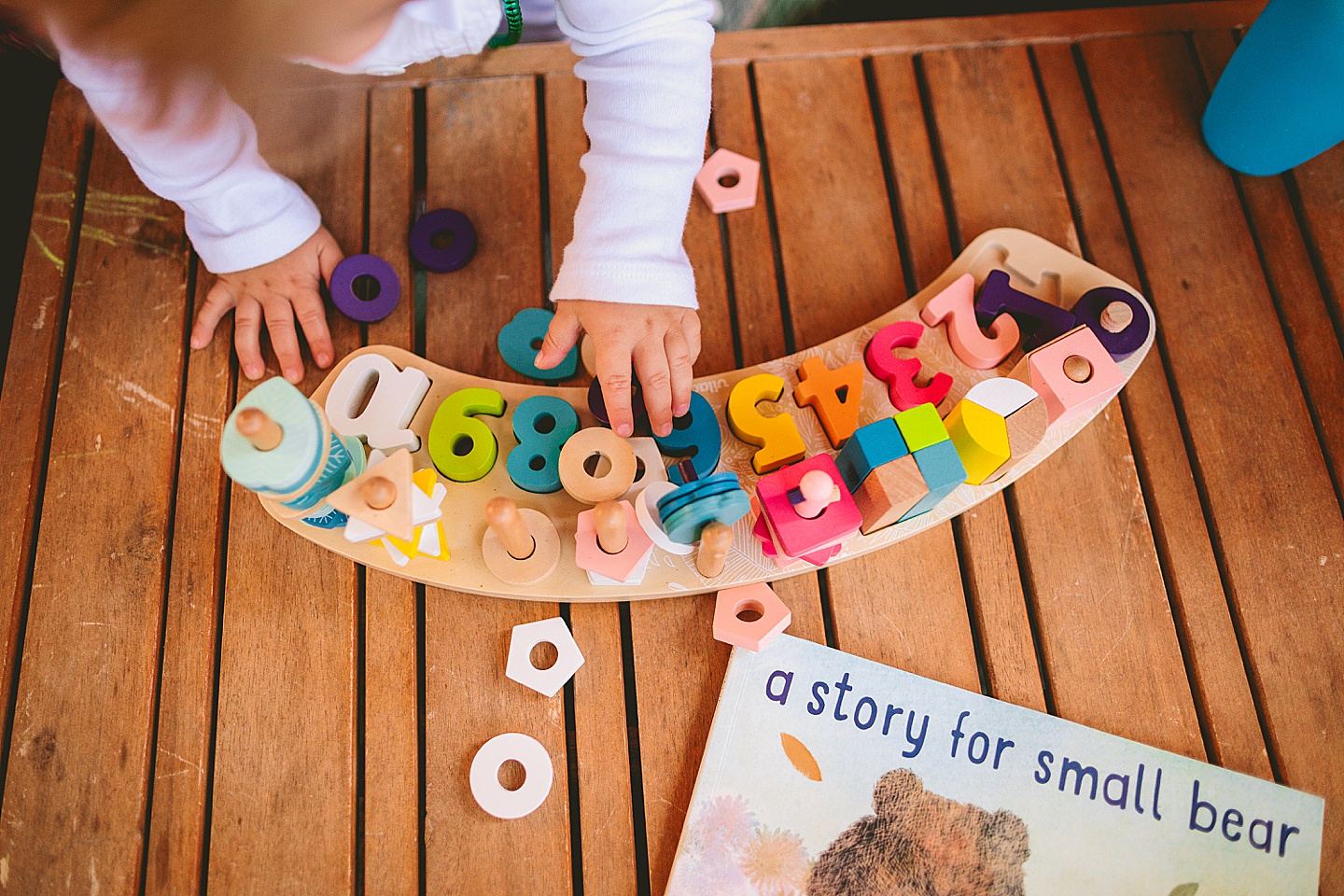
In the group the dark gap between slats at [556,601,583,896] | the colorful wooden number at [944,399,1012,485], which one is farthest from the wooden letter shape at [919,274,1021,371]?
the dark gap between slats at [556,601,583,896]

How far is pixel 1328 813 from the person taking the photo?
2.19 feet

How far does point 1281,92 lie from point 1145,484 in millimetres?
402

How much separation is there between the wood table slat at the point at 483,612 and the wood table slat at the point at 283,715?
7cm

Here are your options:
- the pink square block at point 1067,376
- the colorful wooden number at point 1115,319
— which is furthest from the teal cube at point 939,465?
the colorful wooden number at point 1115,319

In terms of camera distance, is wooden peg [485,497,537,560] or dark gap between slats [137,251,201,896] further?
dark gap between slats [137,251,201,896]

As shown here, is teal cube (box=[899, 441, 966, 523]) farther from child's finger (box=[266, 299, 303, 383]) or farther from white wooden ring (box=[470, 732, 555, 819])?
child's finger (box=[266, 299, 303, 383])

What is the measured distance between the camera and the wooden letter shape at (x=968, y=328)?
739 millimetres

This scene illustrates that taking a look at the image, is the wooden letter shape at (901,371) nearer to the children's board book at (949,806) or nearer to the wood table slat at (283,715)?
the children's board book at (949,806)

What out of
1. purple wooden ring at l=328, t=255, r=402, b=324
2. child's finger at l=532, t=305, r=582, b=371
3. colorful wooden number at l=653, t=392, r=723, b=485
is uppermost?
purple wooden ring at l=328, t=255, r=402, b=324

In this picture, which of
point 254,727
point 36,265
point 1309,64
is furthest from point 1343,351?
point 36,265

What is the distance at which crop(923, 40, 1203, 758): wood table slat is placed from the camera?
0.70m

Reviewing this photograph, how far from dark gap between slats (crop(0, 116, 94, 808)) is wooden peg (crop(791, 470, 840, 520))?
2.18 feet

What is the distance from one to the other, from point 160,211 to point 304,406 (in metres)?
0.47

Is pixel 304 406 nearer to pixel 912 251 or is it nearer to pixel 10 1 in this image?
pixel 10 1
